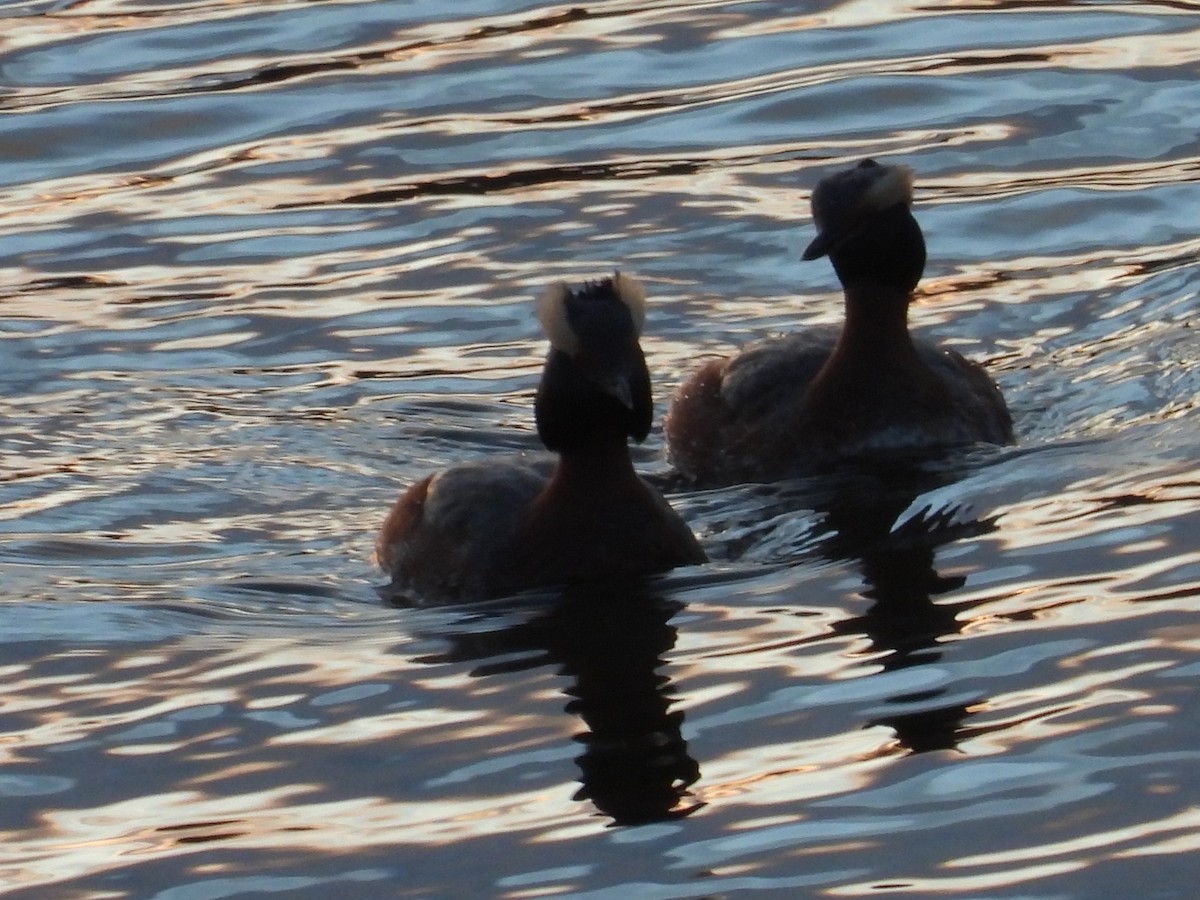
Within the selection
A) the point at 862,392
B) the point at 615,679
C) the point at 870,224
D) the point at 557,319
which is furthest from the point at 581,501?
the point at 870,224

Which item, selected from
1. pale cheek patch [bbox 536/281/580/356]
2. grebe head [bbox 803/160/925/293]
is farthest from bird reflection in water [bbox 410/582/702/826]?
grebe head [bbox 803/160/925/293]

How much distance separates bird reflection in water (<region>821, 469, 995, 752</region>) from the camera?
834cm

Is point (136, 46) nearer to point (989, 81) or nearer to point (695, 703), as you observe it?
point (989, 81)

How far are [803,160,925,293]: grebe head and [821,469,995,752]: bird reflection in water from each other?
112cm

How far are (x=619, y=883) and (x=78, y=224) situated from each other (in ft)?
36.8

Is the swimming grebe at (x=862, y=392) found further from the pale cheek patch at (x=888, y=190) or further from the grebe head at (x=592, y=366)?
the grebe head at (x=592, y=366)

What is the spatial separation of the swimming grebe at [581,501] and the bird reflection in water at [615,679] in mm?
202

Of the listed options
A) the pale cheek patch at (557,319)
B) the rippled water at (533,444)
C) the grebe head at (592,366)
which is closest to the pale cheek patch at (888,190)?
the rippled water at (533,444)

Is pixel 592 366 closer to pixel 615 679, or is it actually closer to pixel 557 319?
pixel 557 319

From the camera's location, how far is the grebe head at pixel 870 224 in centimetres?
1285

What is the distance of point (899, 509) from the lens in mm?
11633

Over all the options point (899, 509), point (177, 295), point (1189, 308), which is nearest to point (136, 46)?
point (177, 295)

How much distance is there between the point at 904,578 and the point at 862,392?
271cm

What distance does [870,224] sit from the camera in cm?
1296
